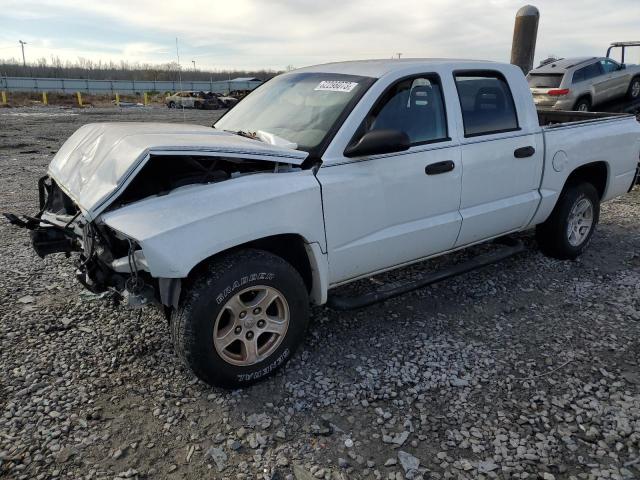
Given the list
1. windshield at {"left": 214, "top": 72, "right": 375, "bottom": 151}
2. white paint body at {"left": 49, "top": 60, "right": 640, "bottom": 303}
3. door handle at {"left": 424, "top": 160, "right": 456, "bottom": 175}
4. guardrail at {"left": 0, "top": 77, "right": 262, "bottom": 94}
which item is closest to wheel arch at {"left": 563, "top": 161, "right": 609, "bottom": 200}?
white paint body at {"left": 49, "top": 60, "right": 640, "bottom": 303}

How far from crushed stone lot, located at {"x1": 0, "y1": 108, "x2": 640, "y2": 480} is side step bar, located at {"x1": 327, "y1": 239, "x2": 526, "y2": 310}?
33 centimetres

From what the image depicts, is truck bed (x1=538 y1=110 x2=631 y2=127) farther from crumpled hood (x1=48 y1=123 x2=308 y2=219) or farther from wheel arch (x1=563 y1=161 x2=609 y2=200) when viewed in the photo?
crumpled hood (x1=48 y1=123 x2=308 y2=219)

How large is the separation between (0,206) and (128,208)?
538 cm

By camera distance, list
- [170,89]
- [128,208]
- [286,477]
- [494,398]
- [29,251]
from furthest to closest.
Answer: [170,89]
[29,251]
[494,398]
[128,208]
[286,477]

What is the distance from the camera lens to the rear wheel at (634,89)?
1412 centimetres

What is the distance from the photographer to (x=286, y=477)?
2395mm

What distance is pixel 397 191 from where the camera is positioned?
3.39 metres

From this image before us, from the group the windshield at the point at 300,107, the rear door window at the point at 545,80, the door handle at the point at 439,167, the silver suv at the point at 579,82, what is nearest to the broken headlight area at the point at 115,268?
the windshield at the point at 300,107

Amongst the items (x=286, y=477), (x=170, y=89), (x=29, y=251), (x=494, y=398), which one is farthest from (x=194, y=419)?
(x=170, y=89)

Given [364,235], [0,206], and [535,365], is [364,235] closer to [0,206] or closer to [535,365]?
[535,365]

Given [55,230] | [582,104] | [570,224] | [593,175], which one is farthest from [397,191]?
[582,104]

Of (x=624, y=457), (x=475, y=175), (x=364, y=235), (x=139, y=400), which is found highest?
(x=475, y=175)

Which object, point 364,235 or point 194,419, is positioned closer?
point 194,419

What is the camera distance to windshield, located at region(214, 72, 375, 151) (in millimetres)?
3322
